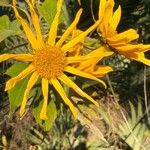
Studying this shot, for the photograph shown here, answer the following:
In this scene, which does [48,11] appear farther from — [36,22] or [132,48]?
[132,48]

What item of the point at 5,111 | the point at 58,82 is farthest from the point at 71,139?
the point at 58,82

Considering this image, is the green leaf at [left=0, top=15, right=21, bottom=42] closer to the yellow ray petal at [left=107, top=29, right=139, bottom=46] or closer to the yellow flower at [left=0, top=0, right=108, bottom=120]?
the yellow flower at [left=0, top=0, right=108, bottom=120]

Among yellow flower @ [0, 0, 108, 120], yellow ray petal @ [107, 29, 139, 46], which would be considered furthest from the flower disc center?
yellow ray petal @ [107, 29, 139, 46]

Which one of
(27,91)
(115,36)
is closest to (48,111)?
(27,91)

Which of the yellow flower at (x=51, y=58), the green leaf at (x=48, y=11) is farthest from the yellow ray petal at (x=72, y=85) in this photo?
the green leaf at (x=48, y=11)

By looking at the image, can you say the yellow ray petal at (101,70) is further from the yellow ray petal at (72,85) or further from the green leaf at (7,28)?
the green leaf at (7,28)
